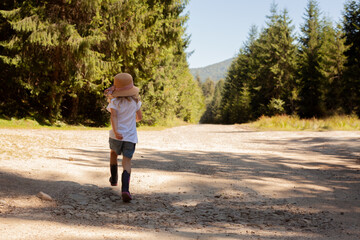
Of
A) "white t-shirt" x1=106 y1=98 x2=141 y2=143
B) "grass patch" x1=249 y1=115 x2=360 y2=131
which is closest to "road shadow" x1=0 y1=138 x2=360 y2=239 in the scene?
"white t-shirt" x1=106 y1=98 x2=141 y2=143

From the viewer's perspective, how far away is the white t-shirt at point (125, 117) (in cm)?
435

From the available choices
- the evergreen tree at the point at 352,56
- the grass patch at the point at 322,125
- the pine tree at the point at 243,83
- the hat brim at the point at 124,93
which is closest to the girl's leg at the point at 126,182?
the hat brim at the point at 124,93

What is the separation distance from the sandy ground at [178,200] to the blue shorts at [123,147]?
2.17 feet

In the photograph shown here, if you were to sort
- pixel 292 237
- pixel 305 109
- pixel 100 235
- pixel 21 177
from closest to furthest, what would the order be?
pixel 100 235, pixel 292 237, pixel 21 177, pixel 305 109

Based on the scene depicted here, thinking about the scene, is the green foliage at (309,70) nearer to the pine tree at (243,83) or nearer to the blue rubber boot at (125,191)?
the pine tree at (243,83)

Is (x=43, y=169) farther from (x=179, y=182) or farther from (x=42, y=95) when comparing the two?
(x=42, y=95)

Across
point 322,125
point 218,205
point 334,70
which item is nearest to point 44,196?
point 218,205

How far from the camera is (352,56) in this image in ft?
106

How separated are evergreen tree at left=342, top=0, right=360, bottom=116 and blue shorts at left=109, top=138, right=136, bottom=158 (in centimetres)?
3355

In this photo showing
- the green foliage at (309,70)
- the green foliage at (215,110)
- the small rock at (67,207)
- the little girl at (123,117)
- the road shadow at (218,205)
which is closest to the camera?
the road shadow at (218,205)

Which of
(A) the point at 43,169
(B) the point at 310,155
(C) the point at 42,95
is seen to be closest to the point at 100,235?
(A) the point at 43,169

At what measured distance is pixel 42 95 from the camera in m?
18.0

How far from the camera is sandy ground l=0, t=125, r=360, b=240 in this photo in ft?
9.86

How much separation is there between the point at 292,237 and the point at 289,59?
44632 millimetres
